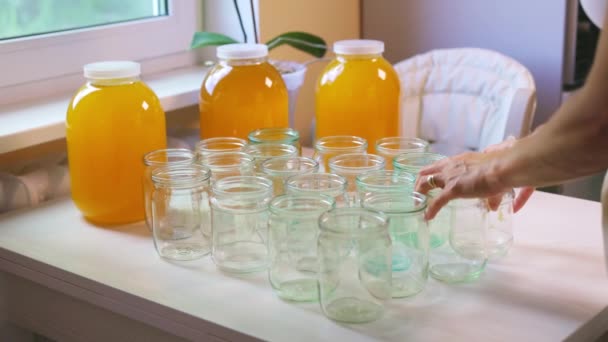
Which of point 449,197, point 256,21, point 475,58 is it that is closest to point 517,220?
point 449,197

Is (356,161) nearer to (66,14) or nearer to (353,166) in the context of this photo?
(353,166)

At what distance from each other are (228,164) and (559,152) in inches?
24.3

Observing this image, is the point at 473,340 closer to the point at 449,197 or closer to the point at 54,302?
the point at 449,197

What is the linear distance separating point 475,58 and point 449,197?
0.97 meters

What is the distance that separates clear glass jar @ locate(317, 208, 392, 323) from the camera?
109 centimetres

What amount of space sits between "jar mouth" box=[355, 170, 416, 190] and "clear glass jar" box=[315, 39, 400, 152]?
0.29m

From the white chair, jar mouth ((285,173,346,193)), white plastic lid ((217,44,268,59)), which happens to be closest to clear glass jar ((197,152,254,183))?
jar mouth ((285,173,346,193))

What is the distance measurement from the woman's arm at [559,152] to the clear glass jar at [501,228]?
A: 0.57ft

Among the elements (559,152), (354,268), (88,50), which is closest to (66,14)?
(88,50)

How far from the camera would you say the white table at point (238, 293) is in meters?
1.07

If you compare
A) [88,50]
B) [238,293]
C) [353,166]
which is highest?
[88,50]

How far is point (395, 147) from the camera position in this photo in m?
1.46

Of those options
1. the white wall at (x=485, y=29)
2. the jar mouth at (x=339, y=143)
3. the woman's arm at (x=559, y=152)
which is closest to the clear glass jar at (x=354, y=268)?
the woman's arm at (x=559, y=152)

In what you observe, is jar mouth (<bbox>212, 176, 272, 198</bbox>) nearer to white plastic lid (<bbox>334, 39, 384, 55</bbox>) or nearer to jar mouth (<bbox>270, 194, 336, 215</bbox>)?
jar mouth (<bbox>270, 194, 336, 215</bbox>)
